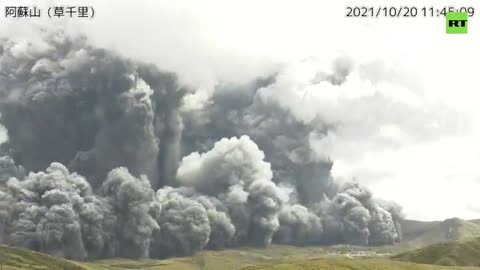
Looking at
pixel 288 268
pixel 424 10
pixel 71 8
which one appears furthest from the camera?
pixel 288 268

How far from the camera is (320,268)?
198 metres

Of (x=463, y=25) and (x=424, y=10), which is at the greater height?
(x=424, y=10)

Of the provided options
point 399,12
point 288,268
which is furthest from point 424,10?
point 288,268

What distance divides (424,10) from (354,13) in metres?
21.8

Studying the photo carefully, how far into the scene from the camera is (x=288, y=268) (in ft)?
636

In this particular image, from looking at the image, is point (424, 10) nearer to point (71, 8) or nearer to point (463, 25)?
point (463, 25)

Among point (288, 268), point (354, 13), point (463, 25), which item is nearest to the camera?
point (463, 25)

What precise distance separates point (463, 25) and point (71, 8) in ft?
364

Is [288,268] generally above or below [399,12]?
below

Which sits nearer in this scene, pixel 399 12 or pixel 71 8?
pixel 399 12

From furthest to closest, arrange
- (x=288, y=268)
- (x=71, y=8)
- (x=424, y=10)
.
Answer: (x=288, y=268) < (x=71, y=8) < (x=424, y=10)

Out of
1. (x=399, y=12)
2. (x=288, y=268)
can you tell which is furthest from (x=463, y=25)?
(x=288, y=268)

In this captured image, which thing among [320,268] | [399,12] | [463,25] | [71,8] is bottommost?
[320,268]

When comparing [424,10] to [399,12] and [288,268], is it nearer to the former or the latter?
[399,12]
